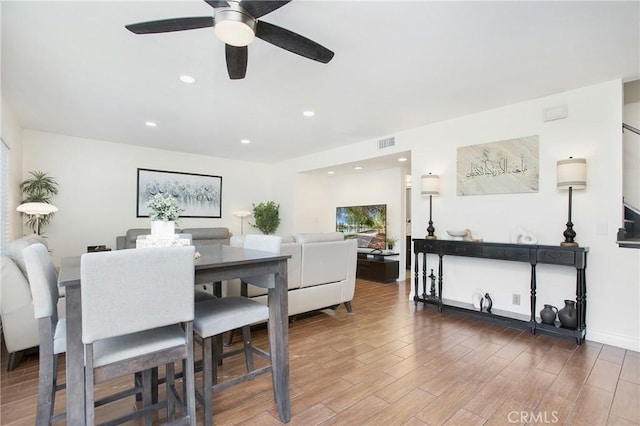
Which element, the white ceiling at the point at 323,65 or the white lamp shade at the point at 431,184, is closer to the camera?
the white ceiling at the point at 323,65

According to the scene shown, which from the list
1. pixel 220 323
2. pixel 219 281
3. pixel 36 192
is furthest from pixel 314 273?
pixel 36 192

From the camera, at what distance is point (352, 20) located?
218 cm

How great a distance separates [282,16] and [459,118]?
118 inches

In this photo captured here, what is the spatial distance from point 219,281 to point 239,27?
58.6 inches

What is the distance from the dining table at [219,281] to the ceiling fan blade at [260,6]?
1390mm

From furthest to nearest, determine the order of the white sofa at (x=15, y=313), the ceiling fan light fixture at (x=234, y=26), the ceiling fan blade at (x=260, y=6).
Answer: the white sofa at (x=15, y=313), the ceiling fan light fixture at (x=234, y=26), the ceiling fan blade at (x=260, y=6)

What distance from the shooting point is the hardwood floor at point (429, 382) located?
74.7 inches

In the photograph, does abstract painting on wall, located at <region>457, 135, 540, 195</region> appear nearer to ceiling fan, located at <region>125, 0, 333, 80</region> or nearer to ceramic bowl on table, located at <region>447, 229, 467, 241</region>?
ceramic bowl on table, located at <region>447, 229, 467, 241</region>

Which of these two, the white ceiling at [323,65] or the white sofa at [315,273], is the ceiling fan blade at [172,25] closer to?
the white ceiling at [323,65]

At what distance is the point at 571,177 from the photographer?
308cm

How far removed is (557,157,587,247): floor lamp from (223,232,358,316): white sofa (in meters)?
2.33

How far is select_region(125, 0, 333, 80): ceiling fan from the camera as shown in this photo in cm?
170

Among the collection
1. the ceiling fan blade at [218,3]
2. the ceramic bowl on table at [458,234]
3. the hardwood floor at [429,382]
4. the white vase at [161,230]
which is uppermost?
the ceiling fan blade at [218,3]

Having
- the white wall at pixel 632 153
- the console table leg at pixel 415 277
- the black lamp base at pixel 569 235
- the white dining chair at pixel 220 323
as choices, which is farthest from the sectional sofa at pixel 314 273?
the white wall at pixel 632 153
